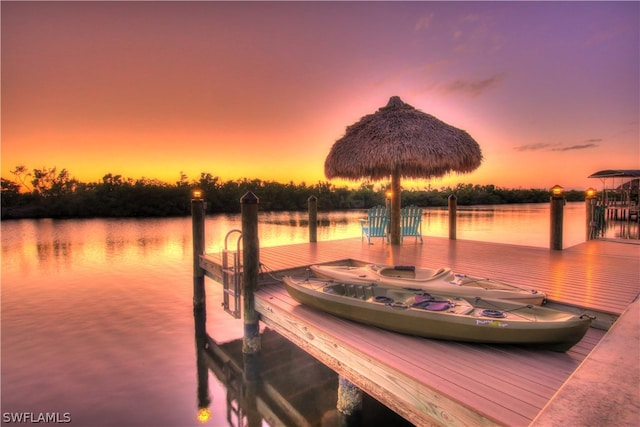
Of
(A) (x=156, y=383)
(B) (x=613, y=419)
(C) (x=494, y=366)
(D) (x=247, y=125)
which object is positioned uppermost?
(D) (x=247, y=125)

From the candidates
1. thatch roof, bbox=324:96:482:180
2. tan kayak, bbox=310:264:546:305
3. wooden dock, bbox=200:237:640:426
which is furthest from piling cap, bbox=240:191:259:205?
thatch roof, bbox=324:96:482:180

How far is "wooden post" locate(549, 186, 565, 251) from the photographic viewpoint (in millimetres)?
6293

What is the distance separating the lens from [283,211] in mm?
46031

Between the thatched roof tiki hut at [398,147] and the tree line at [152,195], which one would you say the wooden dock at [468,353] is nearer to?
the thatched roof tiki hut at [398,147]

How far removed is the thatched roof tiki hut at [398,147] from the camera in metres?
6.98

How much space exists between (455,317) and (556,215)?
16.9 feet

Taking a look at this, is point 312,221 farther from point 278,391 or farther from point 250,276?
point 278,391

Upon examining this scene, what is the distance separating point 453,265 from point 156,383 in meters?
4.90

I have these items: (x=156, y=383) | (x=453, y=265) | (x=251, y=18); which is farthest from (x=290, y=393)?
(x=251, y=18)

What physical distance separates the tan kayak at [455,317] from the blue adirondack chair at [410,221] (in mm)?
4501

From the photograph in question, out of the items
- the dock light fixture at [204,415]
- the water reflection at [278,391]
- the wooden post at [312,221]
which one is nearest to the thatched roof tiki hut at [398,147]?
Answer: the wooden post at [312,221]

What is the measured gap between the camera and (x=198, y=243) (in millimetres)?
6844

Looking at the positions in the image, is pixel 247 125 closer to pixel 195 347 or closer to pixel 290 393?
pixel 195 347

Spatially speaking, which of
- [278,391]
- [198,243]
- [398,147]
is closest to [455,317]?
[278,391]
